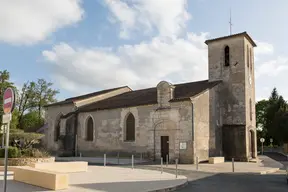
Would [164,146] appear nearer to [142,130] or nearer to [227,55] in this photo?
[142,130]

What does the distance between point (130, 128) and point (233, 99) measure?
33.4ft

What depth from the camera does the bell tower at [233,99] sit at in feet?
95.0

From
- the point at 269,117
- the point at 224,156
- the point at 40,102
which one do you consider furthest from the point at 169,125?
the point at 269,117

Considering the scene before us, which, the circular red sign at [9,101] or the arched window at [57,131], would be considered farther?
the arched window at [57,131]

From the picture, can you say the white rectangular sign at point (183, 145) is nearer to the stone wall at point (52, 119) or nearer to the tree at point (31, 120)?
the stone wall at point (52, 119)

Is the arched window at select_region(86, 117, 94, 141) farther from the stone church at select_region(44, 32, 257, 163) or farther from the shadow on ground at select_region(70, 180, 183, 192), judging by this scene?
the shadow on ground at select_region(70, 180, 183, 192)

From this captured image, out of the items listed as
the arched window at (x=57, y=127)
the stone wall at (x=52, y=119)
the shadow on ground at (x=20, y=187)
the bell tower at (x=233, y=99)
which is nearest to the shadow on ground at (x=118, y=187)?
the shadow on ground at (x=20, y=187)

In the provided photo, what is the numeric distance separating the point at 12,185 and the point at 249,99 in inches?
965

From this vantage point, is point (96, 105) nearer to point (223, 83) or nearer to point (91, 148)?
point (91, 148)

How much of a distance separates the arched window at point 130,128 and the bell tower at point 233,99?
24.1ft

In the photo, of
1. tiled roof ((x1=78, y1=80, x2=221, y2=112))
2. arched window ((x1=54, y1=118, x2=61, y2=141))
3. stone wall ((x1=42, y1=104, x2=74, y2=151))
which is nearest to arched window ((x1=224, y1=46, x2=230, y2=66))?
tiled roof ((x1=78, y1=80, x2=221, y2=112))

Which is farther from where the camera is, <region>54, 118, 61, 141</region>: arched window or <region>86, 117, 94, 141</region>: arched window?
<region>54, 118, 61, 141</region>: arched window

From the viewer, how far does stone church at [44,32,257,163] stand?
26619mm

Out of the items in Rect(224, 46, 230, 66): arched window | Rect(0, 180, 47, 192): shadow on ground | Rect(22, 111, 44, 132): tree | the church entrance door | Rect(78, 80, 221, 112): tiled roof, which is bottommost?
Rect(0, 180, 47, 192): shadow on ground
